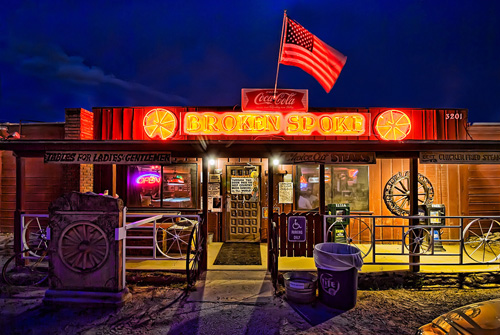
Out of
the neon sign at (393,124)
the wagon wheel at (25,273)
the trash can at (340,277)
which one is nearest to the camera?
the trash can at (340,277)

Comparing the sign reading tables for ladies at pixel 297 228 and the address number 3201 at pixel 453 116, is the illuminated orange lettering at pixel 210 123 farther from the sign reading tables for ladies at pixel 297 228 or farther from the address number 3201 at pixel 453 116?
the address number 3201 at pixel 453 116

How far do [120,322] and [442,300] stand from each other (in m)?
6.34

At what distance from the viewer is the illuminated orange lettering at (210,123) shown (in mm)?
8523

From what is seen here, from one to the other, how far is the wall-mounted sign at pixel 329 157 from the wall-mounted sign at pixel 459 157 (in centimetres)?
138

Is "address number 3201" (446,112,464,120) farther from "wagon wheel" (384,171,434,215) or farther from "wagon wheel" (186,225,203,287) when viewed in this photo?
"wagon wheel" (186,225,203,287)

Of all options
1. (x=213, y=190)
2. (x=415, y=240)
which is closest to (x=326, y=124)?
(x=415, y=240)

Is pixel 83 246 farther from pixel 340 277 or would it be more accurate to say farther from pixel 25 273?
pixel 340 277

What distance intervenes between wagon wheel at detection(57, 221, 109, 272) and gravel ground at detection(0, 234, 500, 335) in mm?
795

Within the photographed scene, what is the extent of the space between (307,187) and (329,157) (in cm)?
314

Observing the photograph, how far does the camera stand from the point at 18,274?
6.24 meters

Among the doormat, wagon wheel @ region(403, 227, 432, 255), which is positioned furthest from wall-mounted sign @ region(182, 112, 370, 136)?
the doormat

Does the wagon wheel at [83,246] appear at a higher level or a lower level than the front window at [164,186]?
lower

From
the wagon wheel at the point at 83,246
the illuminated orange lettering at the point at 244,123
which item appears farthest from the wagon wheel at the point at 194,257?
the illuminated orange lettering at the point at 244,123

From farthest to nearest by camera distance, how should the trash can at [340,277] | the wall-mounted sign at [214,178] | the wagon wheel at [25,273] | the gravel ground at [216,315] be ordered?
the wall-mounted sign at [214,178] < the wagon wheel at [25,273] < the trash can at [340,277] < the gravel ground at [216,315]
